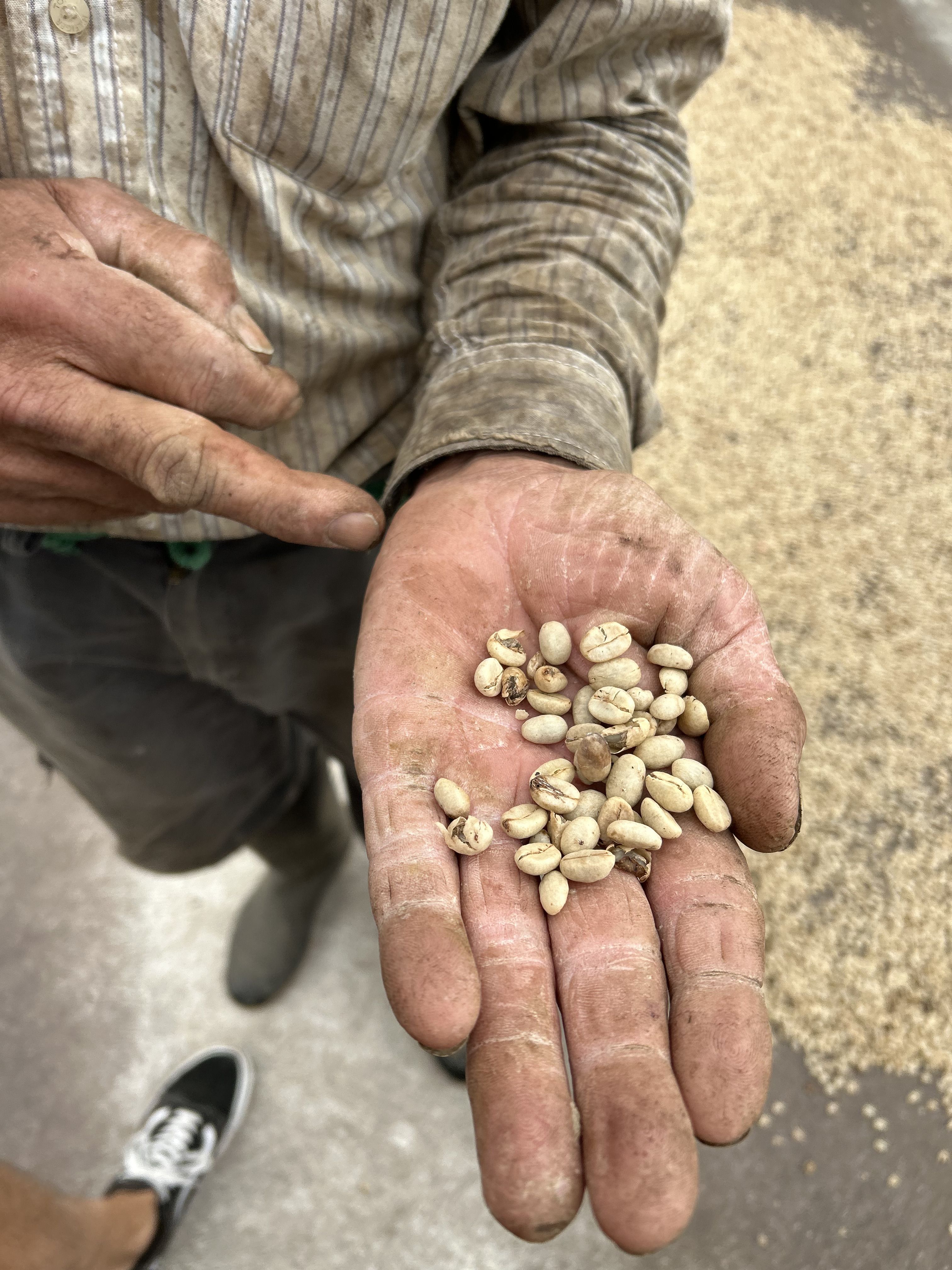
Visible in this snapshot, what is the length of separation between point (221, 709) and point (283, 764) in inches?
9.1

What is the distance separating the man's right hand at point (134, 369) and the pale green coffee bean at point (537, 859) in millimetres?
358

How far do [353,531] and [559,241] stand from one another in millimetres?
493

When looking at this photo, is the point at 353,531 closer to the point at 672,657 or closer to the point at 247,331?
the point at 247,331

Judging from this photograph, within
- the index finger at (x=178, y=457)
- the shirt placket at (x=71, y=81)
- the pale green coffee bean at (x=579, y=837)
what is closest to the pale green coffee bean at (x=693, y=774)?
the pale green coffee bean at (x=579, y=837)

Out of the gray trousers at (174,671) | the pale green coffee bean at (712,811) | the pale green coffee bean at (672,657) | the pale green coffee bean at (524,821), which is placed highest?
the pale green coffee bean at (672,657)

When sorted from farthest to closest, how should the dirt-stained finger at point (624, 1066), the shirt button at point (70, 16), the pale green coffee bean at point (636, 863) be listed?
the pale green coffee bean at point (636, 863), the shirt button at point (70, 16), the dirt-stained finger at point (624, 1066)

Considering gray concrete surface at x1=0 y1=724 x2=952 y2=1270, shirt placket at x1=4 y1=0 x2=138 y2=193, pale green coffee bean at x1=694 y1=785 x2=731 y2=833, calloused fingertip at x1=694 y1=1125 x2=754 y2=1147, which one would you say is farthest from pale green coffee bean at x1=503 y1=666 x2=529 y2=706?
gray concrete surface at x1=0 y1=724 x2=952 y2=1270

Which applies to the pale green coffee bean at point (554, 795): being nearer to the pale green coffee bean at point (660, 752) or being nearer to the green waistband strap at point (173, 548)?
the pale green coffee bean at point (660, 752)

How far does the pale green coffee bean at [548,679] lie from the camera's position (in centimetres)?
107

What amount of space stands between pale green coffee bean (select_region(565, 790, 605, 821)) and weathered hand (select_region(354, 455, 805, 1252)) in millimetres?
59

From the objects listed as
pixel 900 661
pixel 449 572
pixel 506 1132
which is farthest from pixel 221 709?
pixel 900 661

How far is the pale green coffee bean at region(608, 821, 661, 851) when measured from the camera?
3.03ft

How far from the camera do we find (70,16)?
836 mm

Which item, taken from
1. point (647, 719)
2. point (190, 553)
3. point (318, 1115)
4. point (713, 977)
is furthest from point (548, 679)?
point (318, 1115)
